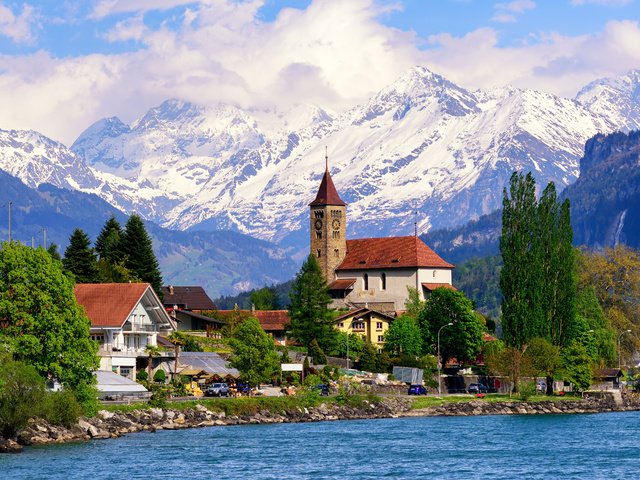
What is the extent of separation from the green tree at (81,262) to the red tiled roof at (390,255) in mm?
56167

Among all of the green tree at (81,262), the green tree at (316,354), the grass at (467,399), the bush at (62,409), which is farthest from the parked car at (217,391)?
the green tree at (316,354)

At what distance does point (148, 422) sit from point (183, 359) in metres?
31.9

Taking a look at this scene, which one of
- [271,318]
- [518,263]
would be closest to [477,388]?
[518,263]

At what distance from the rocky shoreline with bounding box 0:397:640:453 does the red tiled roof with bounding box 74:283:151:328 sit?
1737 cm

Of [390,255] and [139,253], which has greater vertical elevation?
[390,255]

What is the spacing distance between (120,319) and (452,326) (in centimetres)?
4309

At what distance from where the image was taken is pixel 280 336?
6796 inches

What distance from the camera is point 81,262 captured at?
13962cm

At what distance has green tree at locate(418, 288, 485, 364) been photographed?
479 feet

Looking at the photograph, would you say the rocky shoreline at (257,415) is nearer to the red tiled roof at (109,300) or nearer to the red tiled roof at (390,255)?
the red tiled roof at (109,300)

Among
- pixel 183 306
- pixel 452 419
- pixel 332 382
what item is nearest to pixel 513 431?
pixel 452 419

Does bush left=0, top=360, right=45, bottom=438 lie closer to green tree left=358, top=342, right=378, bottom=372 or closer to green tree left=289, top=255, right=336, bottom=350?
green tree left=358, top=342, right=378, bottom=372

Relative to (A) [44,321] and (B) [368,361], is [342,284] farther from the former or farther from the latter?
(A) [44,321]

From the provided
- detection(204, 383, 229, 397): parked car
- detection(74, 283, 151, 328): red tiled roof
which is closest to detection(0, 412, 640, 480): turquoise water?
detection(204, 383, 229, 397): parked car
